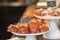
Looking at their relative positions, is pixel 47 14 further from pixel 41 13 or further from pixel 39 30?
pixel 39 30

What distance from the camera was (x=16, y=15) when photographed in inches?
186

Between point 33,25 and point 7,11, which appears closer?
point 33,25

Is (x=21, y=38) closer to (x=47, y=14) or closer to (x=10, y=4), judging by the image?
(x=47, y=14)

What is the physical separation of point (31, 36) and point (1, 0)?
4269 mm

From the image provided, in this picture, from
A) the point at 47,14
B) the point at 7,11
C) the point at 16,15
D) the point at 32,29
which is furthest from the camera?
the point at 7,11

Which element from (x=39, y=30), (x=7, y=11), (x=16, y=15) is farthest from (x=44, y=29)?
(x=7, y=11)

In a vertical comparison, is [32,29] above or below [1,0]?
below

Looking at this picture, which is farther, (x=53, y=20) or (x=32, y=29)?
(x=53, y=20)

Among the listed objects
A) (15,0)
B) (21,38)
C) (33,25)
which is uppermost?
(15,0)

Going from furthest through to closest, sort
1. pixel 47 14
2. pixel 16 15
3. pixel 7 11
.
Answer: pixel 7 11, pixel 16 15, pixel 47 14

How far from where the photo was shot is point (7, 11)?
16.7ft

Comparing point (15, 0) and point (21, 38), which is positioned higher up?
point (15, 0)

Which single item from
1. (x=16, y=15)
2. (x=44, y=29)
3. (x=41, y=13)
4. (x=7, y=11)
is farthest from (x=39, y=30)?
(x=7, y=11)

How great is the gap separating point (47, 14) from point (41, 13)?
0.04 m
